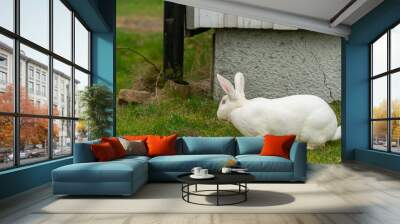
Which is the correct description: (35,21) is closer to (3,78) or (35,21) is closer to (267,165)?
(3,78)

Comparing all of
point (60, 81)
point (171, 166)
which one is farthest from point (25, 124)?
point (171, 166)

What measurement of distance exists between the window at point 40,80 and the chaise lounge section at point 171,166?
2.39 ft

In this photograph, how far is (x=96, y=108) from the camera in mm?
8078

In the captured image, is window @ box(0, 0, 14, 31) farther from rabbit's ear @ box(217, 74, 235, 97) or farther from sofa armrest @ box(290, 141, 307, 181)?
rabbit's ear @ box(217, 74, 235, 97)

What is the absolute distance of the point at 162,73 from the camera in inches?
441

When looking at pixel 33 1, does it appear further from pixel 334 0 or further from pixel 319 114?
pixel 319 114

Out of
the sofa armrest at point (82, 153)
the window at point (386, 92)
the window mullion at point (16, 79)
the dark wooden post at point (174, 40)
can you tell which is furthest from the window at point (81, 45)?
the window at point (386, 92)

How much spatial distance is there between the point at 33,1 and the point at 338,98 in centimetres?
779

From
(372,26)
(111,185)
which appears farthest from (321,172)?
(111,185)

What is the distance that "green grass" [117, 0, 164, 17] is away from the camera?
11.5 m

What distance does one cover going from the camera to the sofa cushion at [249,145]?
6.74 m

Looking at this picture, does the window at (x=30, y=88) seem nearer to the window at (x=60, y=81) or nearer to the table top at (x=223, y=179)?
the window at (x=60, y=81)

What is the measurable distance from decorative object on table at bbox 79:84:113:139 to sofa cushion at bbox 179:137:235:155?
6.71 ft

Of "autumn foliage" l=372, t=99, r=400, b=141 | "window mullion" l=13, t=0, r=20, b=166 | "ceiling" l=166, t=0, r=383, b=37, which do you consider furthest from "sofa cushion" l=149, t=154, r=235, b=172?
Answer: "autumn foliage" l=372, t=99, r=400, b=141
